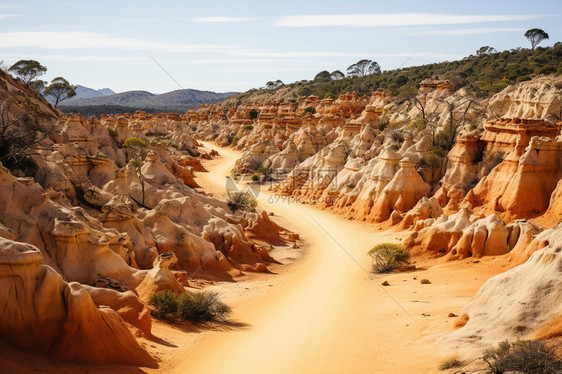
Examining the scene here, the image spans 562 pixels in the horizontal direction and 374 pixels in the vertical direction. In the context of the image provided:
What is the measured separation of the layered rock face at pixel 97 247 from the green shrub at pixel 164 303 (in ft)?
0.83

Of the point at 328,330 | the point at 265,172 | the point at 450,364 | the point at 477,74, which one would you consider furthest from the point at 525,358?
the point at 477,74

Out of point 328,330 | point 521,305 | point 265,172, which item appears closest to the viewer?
point 521,305

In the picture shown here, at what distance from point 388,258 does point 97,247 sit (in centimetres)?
1133

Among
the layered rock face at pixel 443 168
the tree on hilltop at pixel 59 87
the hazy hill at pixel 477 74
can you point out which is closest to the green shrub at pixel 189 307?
the layered rock face at pixel 443 168

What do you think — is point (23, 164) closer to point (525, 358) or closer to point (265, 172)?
point (525, 358)

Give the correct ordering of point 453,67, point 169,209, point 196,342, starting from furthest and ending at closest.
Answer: point 453,67
point 169,209
point 196,342

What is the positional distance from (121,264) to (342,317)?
19.4 feet

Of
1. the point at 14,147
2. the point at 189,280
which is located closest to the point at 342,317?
the point at 189,280

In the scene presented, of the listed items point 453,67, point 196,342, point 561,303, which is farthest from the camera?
point 453,67

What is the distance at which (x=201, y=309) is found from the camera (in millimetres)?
12859

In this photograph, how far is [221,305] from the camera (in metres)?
13.5

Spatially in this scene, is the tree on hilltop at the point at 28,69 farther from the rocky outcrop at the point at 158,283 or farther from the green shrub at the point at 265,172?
the rocky outcrop at the point at 158,283

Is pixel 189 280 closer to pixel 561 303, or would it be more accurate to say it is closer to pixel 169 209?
pixel 169 209

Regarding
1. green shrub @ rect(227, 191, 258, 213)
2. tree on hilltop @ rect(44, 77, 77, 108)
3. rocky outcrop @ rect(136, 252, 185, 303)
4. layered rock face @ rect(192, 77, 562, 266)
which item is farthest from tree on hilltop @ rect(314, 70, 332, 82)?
rocky outcrop @ rect(136, 252, 185, 303)
